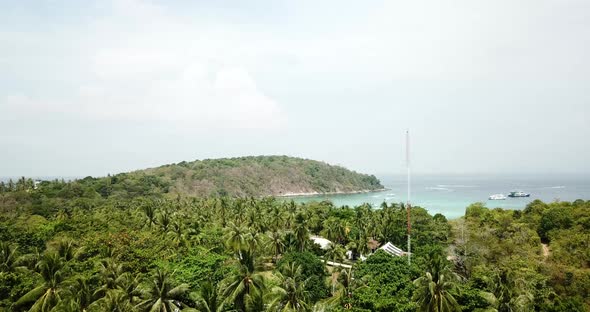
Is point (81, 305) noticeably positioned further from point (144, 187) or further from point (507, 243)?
point (144, 187)

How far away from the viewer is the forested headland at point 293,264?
29.8m

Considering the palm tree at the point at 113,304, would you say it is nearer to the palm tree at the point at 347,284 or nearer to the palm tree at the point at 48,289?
the palm tree at the point at 48,289

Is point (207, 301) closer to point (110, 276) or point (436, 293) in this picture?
point (110, 276)

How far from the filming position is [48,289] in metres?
31.2

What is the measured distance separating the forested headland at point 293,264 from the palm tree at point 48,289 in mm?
85

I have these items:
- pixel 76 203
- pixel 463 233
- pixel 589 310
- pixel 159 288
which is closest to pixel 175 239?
pixel 159 288

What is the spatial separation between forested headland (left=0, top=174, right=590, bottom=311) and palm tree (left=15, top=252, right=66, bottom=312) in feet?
0.28

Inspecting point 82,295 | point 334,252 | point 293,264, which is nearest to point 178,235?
point 334,252

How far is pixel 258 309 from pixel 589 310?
30281mm

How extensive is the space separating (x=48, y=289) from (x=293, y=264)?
64.2ft

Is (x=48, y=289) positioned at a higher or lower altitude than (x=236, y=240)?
lower

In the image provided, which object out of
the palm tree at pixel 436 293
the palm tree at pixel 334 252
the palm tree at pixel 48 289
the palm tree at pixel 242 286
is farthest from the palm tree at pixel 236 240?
the palm tree at pixel 436 293

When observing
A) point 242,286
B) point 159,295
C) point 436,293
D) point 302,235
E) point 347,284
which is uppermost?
point 159,295

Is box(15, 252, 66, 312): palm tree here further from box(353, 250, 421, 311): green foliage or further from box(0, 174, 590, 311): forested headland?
box(353, 250, 421, 311): green foliage
